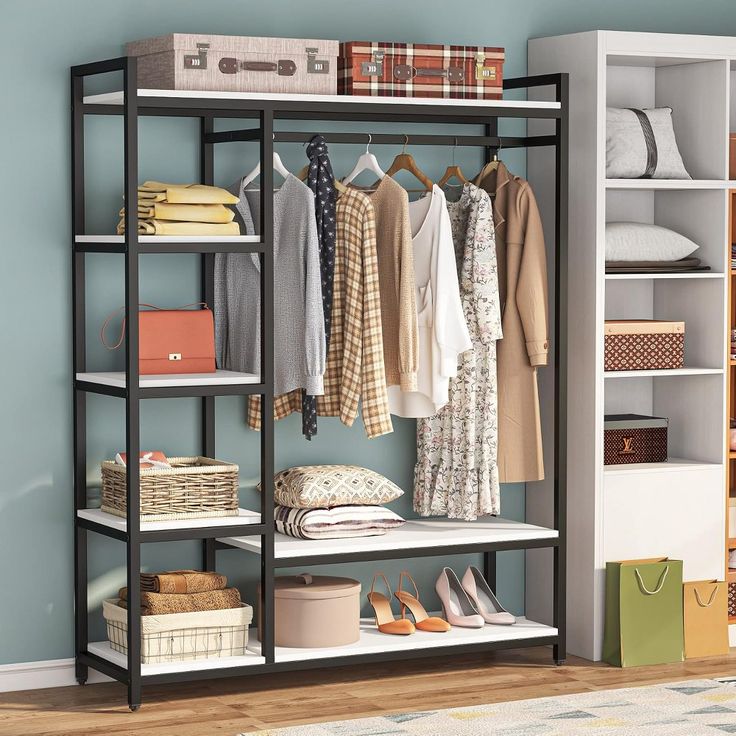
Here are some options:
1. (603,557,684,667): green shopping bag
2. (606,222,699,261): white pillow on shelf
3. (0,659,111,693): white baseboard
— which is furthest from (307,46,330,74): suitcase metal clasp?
(0,659,111,693): white baseboard

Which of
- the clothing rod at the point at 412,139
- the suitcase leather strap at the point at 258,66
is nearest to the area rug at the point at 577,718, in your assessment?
the clothing rod at the point at 412,139

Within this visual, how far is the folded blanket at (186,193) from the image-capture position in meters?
4.12

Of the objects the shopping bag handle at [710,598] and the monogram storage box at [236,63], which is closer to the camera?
the monogram storage box at [236,63]

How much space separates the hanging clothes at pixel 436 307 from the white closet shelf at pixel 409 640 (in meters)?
0.73

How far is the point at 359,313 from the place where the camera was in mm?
4504

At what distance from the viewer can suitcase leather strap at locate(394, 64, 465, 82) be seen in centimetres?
445

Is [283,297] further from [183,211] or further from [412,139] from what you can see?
[412,139]

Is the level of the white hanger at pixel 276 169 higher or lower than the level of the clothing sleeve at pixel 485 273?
higher

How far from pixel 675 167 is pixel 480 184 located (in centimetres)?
68

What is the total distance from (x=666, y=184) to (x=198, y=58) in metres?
1.68

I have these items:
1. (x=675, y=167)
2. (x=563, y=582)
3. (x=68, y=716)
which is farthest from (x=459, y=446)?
(x=68, y=716)

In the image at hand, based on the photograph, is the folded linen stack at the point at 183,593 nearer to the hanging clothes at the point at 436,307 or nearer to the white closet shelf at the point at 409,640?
→ the white closet shelf at the point at 409,640

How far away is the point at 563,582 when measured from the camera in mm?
4742

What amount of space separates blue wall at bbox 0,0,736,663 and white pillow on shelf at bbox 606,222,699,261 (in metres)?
1.10
